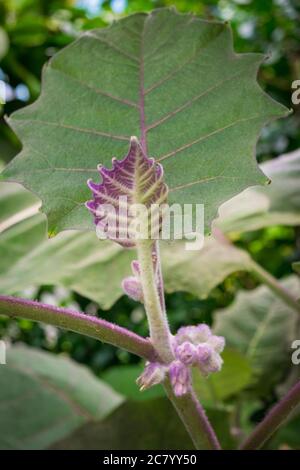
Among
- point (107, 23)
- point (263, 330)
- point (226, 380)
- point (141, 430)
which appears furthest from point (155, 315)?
point (107, 23)

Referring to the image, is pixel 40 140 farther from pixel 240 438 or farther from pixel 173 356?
pixel 240 438

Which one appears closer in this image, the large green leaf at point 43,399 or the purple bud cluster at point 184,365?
the purple bud cluster at point 184,365

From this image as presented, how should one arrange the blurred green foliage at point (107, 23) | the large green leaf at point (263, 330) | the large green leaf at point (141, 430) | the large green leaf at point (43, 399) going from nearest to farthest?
the large green leaf at point (141, 430) < the large green leaf at point (43, 399) < the large green leaf at point (263, 330) < the blurred green foliage at point (107, 23)

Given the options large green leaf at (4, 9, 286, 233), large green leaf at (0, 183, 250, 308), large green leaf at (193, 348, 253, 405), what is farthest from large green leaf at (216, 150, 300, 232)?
large green leaf at (4, 9, 286, 233)

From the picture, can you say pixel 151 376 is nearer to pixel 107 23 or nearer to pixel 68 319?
pixel 68 319

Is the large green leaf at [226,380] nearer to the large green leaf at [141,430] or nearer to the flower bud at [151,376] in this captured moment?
the large green leaf at [141,430]

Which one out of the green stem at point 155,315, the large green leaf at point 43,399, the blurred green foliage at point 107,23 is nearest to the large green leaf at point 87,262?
the large green leaf at point 43,399
